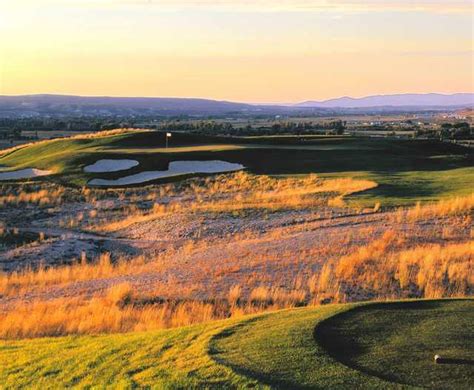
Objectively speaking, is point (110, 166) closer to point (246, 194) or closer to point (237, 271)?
point (246, 194)

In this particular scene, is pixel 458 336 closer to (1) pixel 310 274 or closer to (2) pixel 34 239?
(1) pixel 310 274

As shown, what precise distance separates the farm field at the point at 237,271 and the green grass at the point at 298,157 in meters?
0.26

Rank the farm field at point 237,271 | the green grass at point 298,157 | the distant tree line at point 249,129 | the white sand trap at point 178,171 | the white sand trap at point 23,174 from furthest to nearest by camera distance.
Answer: the distant tree line at point 249,129
the white sand trap at point 23,174
the white sand trap at point 178,171
the green grass at point 298,157
the farm field at point 237,271

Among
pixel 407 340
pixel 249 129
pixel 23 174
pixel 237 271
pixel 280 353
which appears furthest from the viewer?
pixel 249 129

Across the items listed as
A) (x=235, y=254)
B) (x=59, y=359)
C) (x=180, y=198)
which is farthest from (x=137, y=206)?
(x=59, y=359)

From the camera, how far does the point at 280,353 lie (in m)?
8.17

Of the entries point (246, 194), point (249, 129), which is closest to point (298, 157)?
point (246, 194)

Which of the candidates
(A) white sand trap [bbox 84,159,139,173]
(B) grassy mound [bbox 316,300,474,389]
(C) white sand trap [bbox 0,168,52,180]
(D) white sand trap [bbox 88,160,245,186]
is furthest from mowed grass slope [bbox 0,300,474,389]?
(C) white sand trap [bbox 0,168,52,180]

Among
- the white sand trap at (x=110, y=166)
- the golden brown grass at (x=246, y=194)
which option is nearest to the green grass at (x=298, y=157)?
the white sand trap at (x=110, y=166)

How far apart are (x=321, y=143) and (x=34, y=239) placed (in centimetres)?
3306

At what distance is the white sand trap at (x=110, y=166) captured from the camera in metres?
44.8

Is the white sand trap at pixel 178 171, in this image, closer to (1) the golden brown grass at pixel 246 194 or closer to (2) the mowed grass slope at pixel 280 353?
(1) the golden brown grass at pixel 246 194

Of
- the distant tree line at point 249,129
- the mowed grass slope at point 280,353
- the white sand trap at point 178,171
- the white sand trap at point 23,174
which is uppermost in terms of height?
the mowed grass slope at point 280,353

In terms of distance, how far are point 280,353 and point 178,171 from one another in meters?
36.1
